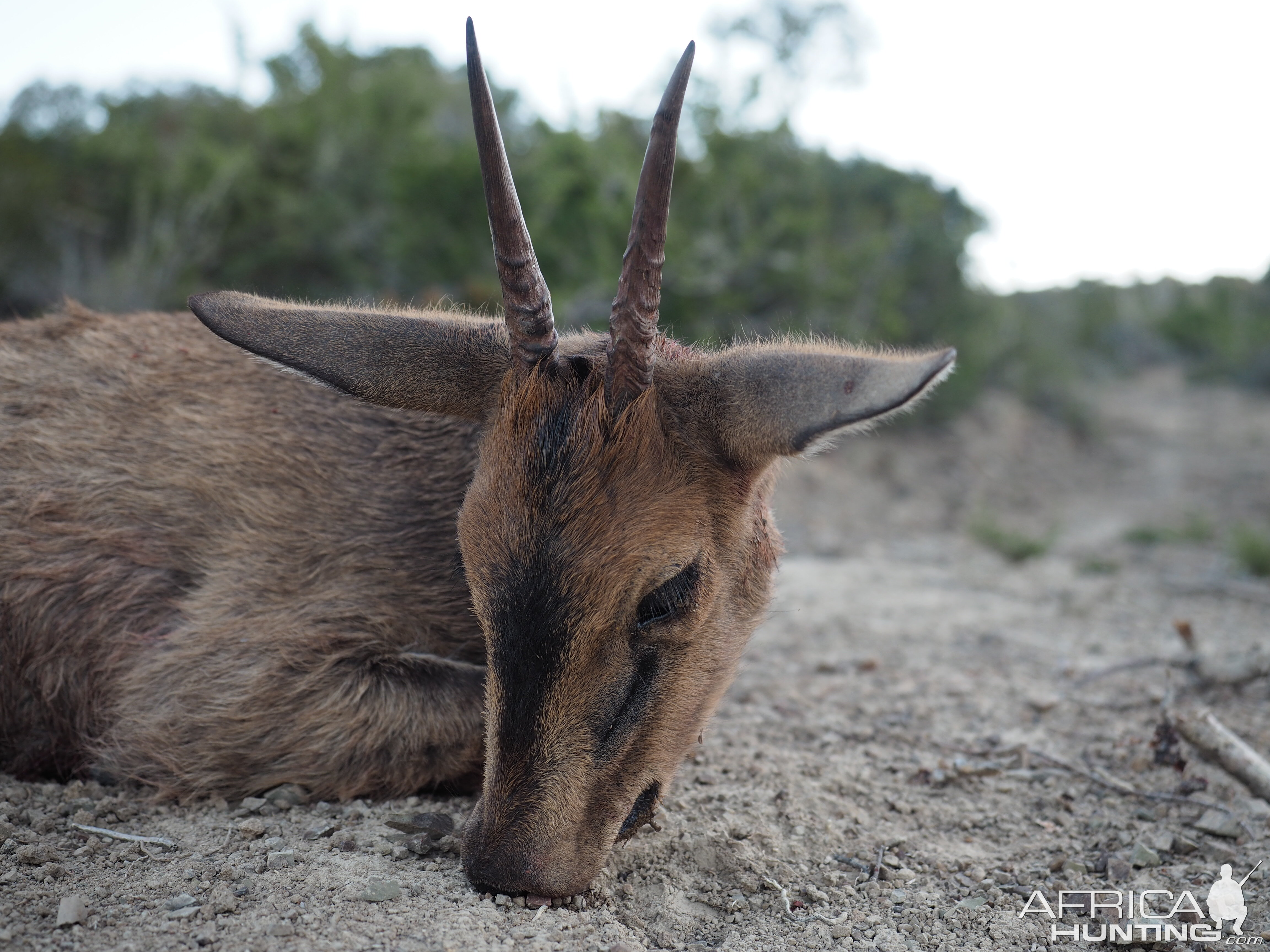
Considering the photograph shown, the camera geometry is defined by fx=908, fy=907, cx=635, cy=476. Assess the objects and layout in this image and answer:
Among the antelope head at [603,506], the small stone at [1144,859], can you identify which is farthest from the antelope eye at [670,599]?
the small stone at [1144,859]

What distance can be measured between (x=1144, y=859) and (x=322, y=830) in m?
2.68

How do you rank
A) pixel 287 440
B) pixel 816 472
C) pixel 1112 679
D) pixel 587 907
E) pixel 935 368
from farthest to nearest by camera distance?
pixel 816 472, pixel 1112 679, pixel 287 440, pixel 587 907, pixel 935 368

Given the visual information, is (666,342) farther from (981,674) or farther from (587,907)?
(981,674)

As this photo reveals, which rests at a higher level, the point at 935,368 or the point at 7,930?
the point at 935,368

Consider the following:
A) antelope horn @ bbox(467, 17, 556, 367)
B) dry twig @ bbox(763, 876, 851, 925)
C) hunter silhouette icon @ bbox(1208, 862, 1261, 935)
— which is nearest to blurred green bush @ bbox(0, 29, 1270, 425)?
antelope horn @ bbox(467, 17, 556, 367)

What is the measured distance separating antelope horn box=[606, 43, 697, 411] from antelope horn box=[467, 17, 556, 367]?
227 millimetres

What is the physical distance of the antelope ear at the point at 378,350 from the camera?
2.89m

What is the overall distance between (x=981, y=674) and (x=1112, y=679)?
654 mm

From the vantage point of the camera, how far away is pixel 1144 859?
300cm

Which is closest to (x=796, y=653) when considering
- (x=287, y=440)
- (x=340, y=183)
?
(x=287, y=440)

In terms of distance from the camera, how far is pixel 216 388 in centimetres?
373

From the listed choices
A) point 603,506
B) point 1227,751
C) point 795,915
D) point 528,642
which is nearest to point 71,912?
point 528,642

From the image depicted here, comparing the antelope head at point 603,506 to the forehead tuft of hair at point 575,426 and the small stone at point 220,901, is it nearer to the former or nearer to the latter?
the forehead tuft of hair at point 575,426

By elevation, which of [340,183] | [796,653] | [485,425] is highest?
[340,183]
